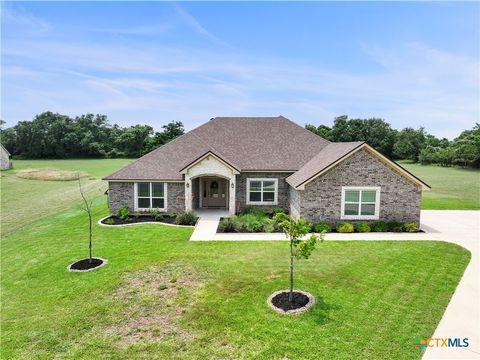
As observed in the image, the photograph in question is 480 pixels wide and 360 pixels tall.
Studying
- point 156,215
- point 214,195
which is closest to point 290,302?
point 156,215

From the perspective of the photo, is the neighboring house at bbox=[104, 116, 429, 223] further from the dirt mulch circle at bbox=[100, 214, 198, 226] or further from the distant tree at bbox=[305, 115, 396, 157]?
the distant tree at bbox=[305, 115, 396, 157]

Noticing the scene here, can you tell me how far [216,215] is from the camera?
22.8 meters

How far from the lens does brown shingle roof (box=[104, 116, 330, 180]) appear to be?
75.2 feet

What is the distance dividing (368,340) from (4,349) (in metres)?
9.03

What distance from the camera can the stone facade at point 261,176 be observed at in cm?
2314

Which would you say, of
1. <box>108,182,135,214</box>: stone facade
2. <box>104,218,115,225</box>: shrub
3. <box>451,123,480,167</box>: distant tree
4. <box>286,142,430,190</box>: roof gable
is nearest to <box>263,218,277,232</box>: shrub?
<box>286,142,430,190</box>: roof gable

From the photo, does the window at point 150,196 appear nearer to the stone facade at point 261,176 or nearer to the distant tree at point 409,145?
the stone facade at point 261,176

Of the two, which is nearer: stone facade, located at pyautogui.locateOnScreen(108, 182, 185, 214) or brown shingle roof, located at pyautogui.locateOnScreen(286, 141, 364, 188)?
brown shingle roof, located at pyautogui.locateOnScreen(286, 141, 364, 188)

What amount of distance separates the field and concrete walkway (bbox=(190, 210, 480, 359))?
1.18ft

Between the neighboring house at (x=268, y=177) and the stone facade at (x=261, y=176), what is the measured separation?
0.07 metres

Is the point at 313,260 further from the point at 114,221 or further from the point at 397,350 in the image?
the point at 114,221

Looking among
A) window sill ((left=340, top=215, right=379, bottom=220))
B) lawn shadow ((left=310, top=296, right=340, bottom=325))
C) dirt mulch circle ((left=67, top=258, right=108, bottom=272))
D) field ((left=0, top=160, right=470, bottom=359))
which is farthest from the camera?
window sill ((left=340, top=215, right=379, bottom=220))

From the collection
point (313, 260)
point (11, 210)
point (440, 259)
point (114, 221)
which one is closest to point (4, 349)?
point (313, 260)

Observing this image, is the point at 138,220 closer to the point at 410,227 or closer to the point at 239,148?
the point at 239,148
